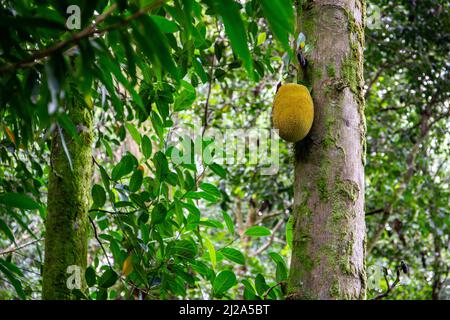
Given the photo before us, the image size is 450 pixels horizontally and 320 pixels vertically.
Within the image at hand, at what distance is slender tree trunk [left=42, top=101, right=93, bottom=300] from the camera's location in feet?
4.06

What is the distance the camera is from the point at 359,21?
1.15 m

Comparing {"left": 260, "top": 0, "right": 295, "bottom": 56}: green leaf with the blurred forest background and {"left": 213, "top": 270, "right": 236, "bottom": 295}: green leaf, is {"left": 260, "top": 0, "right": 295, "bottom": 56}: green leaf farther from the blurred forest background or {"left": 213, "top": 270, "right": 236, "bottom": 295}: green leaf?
{"left": 213, "top": 270, "right": 236, "bottom": 295}: green leaf

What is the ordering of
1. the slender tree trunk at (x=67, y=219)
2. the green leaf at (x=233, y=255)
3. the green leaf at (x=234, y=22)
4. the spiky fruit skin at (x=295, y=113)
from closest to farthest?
the green leaf at (x=234, y=22)
the spiky fruit skin at (x=295, y=113)
the slender tree trunk at (x=67, y=219)
the green leaf at (x=233, y=255)

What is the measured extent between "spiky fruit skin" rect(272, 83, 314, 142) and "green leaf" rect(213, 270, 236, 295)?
429mm

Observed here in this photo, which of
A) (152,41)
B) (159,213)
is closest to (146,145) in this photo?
(159,213)

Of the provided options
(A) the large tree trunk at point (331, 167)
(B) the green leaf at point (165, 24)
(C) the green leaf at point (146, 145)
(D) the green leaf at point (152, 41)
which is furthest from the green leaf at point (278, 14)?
(C) the green leaf at point (146, 145)

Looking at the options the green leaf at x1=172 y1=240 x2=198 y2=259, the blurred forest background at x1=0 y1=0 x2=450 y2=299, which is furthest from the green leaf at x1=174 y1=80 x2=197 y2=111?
the green leaf at x1=172 y1=240 x2=198 y2=259

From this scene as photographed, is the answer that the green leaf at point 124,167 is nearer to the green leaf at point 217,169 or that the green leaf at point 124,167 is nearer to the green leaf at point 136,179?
the green leaf at point 136,179

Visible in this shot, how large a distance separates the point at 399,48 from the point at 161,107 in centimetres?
205

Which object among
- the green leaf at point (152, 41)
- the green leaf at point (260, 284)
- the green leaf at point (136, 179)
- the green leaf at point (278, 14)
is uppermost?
the green leaf at point (136, 179)

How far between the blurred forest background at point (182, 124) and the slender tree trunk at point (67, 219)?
4 cm

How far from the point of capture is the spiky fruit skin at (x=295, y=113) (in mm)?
1006

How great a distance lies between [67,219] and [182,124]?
1.61 feet
